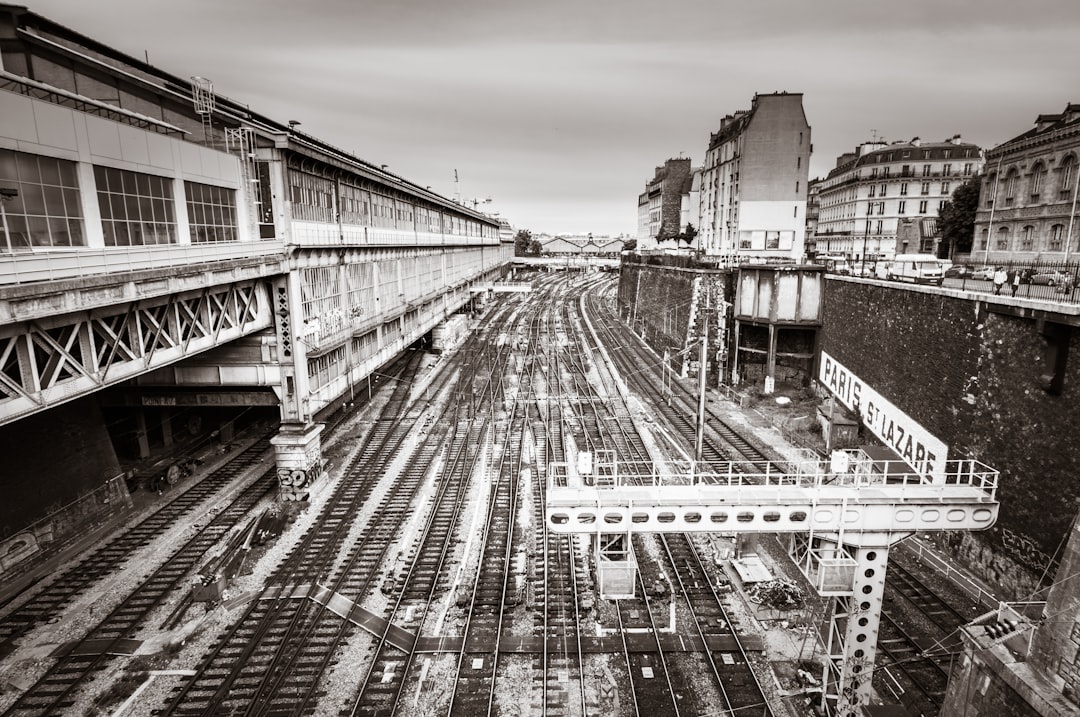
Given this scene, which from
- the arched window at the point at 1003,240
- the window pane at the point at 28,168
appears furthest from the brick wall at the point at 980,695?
the arched window at the point at 1003,240

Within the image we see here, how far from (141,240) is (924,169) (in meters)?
72.6

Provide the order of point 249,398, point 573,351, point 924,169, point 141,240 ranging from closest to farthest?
point 141,240 → point 249,398 → point 573,351 → point 924,169

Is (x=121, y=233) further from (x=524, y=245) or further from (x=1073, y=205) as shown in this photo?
(x=524, y=245)

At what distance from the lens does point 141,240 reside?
14031mm

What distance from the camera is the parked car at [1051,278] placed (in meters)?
13.2

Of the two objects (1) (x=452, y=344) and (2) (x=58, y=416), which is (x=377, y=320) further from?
(1) (x=452, y=344)

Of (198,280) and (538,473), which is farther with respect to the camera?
(538,473)

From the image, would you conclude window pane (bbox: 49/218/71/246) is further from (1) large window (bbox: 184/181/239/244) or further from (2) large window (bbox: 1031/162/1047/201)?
(2) large window (bbox: 1031/162/1047/201)

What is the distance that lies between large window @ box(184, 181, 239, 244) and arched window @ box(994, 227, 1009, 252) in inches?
1474

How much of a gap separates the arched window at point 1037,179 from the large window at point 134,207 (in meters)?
37.9

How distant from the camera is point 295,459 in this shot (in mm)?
18656

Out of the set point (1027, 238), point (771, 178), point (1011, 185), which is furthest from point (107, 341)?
point (771, 178)

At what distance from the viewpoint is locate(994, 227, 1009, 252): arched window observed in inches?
1251

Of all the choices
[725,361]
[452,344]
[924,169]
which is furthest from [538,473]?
[924,169]
